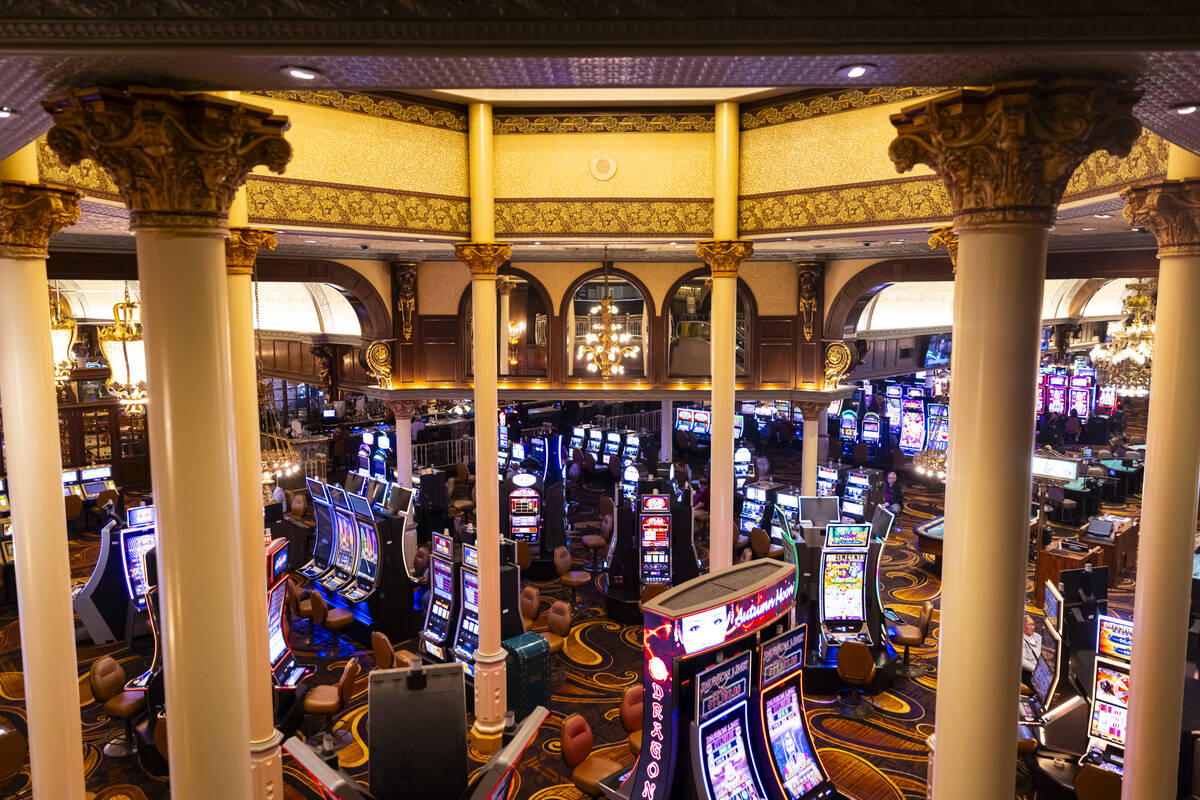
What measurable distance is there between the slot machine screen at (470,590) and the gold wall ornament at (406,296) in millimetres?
5747

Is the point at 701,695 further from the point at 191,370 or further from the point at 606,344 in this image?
the point at 606,344

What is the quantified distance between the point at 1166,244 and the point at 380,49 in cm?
378

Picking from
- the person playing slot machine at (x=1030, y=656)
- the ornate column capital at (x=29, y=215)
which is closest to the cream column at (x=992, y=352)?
the ornate column capital at (x=29, y=215)

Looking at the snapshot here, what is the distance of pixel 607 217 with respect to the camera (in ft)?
23.5

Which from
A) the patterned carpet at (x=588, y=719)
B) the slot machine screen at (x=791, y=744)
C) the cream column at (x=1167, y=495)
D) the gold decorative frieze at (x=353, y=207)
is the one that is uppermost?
the gold decorative frieze at (x=353, y=207)

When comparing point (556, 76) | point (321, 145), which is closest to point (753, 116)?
point (321, 145)


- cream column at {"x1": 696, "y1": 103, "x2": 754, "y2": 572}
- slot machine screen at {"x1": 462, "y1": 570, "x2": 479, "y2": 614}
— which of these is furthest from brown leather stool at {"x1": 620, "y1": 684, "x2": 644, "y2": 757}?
slot machine screen at {"x1": 462, "y1": 570, "x2": 479, "y2": 614}

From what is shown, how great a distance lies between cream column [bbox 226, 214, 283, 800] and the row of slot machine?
2.37 meters

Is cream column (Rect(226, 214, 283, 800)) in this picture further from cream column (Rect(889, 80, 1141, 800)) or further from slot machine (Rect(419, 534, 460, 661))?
cream column (Rect(889, 80, 1141, 800))

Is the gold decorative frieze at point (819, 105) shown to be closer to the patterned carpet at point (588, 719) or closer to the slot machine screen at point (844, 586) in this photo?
the slot machine screen at point (844, 586)

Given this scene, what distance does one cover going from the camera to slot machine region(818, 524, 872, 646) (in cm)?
859

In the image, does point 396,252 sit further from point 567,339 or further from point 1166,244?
point 1166,244

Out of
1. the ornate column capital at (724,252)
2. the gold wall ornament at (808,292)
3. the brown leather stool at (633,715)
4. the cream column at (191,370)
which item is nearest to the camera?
the cream column at (191,370)

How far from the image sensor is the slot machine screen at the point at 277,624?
7.53 meters
